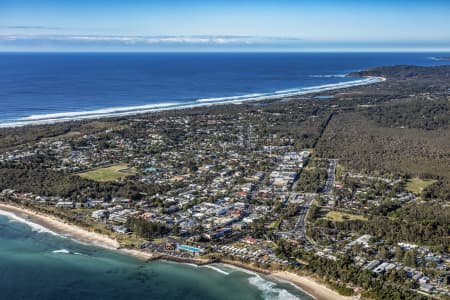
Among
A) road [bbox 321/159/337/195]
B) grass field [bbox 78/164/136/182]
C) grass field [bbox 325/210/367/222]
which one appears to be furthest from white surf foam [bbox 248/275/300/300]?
grass field [bbox 78/164/136/182]

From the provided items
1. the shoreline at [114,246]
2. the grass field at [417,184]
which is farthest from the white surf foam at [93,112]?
the grass field at [417,184]

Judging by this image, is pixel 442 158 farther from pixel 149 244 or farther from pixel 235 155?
pixel 149 244

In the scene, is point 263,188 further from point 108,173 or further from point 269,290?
point 269,290

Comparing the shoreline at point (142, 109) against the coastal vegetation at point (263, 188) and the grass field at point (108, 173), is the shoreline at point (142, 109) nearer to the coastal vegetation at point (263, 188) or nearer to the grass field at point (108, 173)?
the coastal vegetation at point (263, 188)

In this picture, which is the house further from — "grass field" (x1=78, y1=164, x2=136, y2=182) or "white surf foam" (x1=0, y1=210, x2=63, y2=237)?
"grass field" (x1=78, y1=164, x2=136, y2=182)

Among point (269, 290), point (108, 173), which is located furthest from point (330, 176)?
point (269, 290)

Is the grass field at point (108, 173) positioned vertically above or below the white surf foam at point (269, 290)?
above
